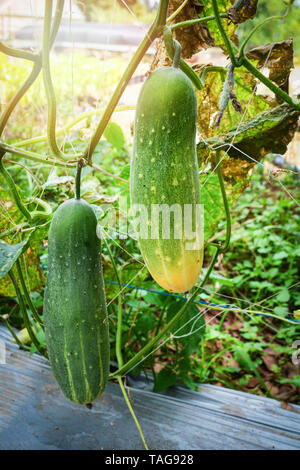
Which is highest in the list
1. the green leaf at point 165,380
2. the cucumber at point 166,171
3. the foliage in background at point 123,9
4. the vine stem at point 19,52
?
the foliage in background at point 123,9

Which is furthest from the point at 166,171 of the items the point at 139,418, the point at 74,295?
the point at 139,418

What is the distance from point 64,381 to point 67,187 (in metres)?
0.57

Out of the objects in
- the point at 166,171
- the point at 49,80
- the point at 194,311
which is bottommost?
the point at 194,311

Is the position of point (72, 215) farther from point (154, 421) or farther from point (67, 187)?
point (154, 421)

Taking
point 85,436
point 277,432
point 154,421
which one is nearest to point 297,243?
point 277,432

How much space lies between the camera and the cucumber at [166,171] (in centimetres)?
60

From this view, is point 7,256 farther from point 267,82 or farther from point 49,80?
point 267,82

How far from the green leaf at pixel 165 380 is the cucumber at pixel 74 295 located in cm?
59

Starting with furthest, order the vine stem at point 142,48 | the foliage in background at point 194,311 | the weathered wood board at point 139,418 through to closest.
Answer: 1. the foliage in background at point 194,311
2. the weathered wood board at point 139,418
3. the vine stem at point 142,48

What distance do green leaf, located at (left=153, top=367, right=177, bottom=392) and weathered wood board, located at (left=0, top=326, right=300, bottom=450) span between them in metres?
0.03

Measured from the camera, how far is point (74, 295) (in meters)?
0.73

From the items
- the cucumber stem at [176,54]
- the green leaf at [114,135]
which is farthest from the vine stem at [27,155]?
the green leaf at [114,135]

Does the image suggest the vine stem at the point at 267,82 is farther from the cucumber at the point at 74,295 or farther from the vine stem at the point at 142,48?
the cucumber at the point at 74,295

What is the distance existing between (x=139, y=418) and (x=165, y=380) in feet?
0.56
